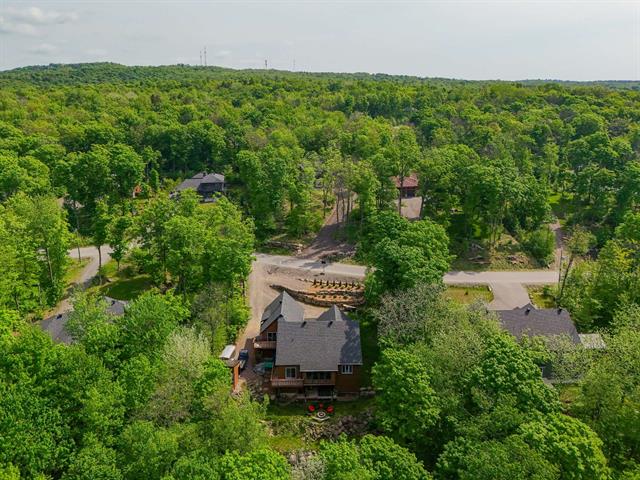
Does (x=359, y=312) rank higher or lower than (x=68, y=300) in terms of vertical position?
lower

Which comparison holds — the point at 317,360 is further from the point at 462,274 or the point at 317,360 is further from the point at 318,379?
the point at 462,274

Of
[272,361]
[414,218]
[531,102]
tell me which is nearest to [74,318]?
[272,361]

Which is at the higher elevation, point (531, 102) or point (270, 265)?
point (531, 102)

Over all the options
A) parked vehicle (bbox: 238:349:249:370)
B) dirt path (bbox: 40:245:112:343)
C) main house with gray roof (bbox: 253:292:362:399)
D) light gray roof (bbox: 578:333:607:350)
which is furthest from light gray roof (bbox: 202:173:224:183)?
light gray roof (bbox: 578:333:607:350)

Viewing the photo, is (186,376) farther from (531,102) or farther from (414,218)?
(531,102)

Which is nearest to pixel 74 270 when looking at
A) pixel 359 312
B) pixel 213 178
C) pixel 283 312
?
pixel 283 312

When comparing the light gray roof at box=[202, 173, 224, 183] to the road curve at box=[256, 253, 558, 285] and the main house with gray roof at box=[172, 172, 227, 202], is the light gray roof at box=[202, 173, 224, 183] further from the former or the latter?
the road curve at box=[256, 253, 558, 285]

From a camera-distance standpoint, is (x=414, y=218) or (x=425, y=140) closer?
(x=414, y=218)
